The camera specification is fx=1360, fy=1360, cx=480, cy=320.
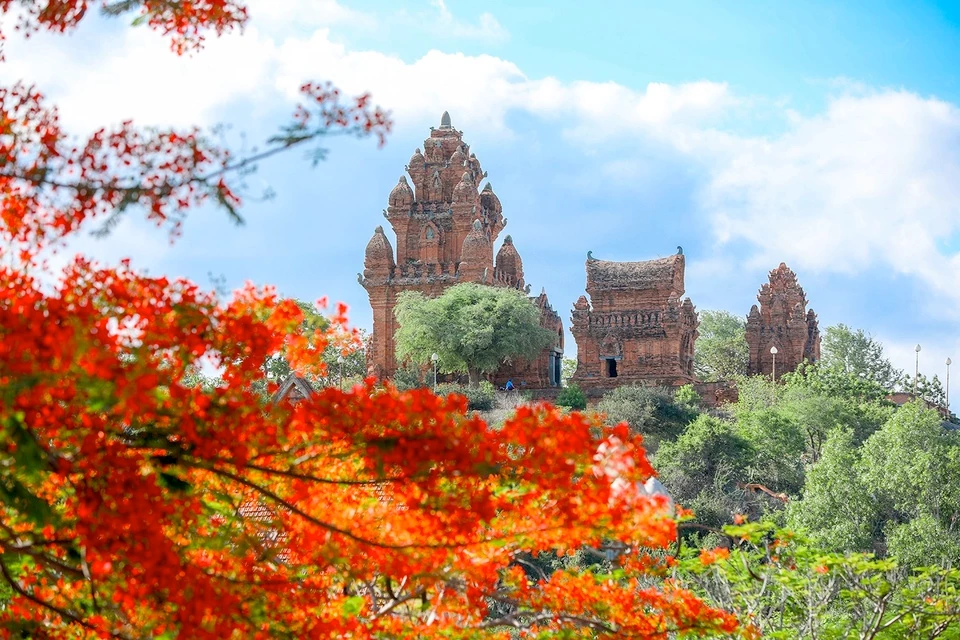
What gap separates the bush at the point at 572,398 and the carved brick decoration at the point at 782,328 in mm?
9879

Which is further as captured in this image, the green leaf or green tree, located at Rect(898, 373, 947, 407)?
green tree, located at Rect(898, 373, 947, 407)

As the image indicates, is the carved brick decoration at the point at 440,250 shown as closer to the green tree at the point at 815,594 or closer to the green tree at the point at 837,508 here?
the green tree at the point at 837,508

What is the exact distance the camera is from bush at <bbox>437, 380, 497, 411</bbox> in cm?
4666

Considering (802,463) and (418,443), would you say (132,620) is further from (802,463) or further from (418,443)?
(802,463)

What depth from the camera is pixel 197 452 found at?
6.05 m

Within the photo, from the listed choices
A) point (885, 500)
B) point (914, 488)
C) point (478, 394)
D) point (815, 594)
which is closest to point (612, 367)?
point (478, 394)

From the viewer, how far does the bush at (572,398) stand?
4856cm

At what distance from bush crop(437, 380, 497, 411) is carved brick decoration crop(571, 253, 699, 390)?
5.14m

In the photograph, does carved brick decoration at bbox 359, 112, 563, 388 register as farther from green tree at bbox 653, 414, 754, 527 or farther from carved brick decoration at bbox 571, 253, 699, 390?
green tree at bbox 653, 414, 754, 527

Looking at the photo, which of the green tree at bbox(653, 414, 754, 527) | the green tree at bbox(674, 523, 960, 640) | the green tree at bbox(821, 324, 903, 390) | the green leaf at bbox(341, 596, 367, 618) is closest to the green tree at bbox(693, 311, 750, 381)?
the green tree at bbox(821, 324, 903, 390)

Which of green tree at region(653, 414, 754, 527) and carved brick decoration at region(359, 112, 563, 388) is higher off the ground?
carved brick decoration at region(359, 112, 563, 388)

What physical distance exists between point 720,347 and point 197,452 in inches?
2782

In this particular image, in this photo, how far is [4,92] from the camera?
680cm

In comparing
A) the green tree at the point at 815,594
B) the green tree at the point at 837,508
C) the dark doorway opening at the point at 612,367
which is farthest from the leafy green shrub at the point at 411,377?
the green tree at the point at 815,594
